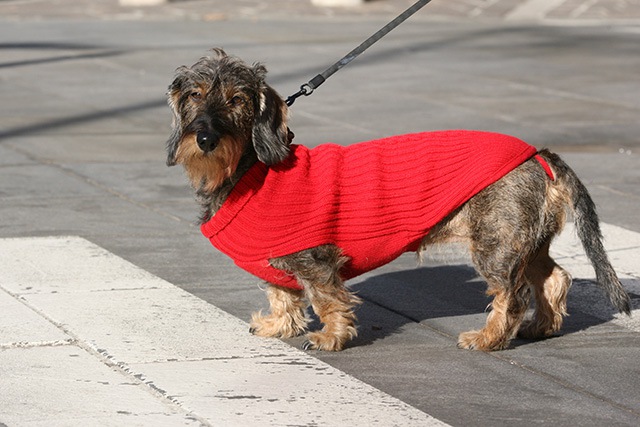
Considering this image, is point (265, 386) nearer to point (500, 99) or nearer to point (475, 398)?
point (475, 398)

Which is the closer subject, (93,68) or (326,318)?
(326,318)

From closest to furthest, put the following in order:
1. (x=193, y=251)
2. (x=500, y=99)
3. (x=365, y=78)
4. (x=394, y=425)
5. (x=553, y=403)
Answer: (x=394, y=425)
(x=553, y=403)
(x=193, y=251)
(x=500, y=99)
(x=365, y=78)

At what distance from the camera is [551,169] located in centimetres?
573

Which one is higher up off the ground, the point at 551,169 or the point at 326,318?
the point at 551,169

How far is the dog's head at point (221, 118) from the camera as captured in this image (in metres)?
5.27

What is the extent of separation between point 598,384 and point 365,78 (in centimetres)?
1044

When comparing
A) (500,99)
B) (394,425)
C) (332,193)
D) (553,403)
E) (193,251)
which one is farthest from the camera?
(500,99)

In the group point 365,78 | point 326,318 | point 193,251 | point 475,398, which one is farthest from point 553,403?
point 365,78

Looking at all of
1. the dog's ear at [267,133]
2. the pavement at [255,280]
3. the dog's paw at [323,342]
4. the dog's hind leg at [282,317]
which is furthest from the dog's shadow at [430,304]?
the dog's ear at [267,133]

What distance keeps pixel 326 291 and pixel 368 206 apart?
1.50ft

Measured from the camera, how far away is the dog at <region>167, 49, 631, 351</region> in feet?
18.2

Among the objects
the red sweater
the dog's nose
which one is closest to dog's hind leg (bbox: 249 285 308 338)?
the red sweater

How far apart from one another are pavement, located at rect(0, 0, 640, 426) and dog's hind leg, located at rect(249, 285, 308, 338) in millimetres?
76

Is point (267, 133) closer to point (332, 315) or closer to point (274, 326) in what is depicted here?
point (332, 315)
